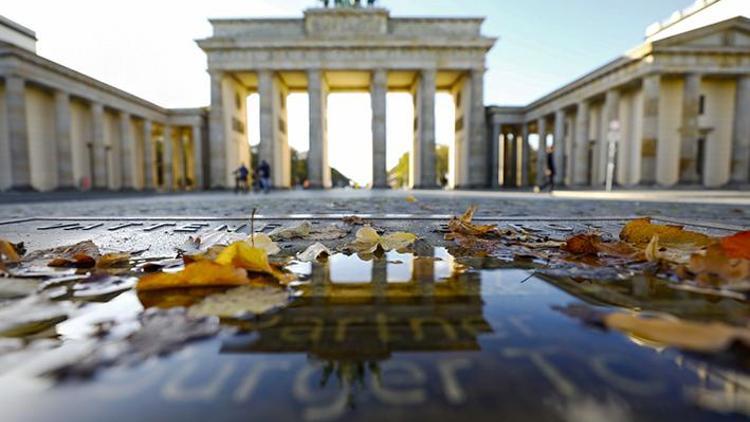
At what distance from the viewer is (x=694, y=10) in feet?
82.7

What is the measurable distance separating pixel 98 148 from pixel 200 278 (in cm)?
3048

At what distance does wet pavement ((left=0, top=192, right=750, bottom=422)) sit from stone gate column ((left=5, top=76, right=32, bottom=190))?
24.5 metres

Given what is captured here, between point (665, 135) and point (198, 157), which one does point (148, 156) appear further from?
point (665, 135)

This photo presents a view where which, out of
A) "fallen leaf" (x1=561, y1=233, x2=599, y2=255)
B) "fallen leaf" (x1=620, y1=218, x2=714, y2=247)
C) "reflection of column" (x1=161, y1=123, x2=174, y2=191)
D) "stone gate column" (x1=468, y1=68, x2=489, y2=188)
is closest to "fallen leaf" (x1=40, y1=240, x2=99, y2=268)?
"fallen leaf" (x1=561, y1=233, x2=599, y2=255)

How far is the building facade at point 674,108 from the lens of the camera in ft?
70.4

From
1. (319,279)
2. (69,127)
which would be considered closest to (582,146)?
(319,279)

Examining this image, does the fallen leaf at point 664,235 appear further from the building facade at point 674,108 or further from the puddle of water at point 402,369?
the building facade at point 674,108

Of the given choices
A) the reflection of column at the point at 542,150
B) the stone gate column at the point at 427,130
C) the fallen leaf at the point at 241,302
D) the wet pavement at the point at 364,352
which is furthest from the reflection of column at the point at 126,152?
the fallen leaf at the point at 241,302

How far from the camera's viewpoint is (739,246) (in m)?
1.62

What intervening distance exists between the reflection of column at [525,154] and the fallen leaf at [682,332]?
1452 inches

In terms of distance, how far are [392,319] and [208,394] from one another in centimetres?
55

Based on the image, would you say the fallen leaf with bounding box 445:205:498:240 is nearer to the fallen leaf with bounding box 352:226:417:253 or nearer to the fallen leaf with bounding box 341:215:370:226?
the fallen leaf with bounding box 352:226:417:253

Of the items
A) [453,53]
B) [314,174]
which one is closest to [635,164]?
[453,53]

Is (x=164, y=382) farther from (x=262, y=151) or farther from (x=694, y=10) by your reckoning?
(x=694, y=10)
